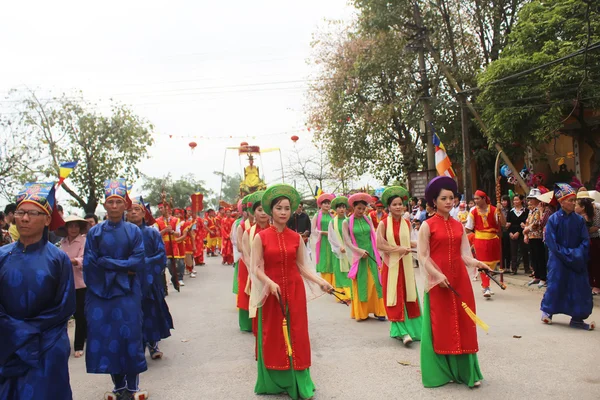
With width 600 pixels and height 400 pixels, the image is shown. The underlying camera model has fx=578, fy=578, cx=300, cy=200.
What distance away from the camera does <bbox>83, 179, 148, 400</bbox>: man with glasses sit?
4.98 m

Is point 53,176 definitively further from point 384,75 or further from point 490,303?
point 490,303

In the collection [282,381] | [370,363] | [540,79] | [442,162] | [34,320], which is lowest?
[370,363]

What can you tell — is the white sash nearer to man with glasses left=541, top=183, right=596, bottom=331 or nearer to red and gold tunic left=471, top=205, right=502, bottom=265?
man with glasses left=541, top=183, right=596, bottom=331

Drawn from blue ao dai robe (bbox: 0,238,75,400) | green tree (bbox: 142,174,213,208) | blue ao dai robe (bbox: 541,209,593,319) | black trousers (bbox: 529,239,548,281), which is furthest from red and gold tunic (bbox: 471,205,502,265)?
green tree (bbox: 142,174,213,208)

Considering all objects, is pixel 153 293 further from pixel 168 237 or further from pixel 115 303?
pixel 168 237

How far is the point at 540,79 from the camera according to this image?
14.3 metres

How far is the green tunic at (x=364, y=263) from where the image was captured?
836 cm

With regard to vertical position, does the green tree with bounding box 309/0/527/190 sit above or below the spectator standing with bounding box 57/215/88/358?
above

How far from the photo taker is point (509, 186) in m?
22.4

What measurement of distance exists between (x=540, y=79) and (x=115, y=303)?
41.3ft

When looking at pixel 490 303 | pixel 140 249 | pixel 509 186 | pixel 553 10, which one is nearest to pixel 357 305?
pixel 490 303

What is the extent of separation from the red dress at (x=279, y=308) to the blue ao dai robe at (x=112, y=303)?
113 centimetres

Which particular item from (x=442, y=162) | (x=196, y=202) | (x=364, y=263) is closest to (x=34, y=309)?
(x=364, y=263)

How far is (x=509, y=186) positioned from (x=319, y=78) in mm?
9116
